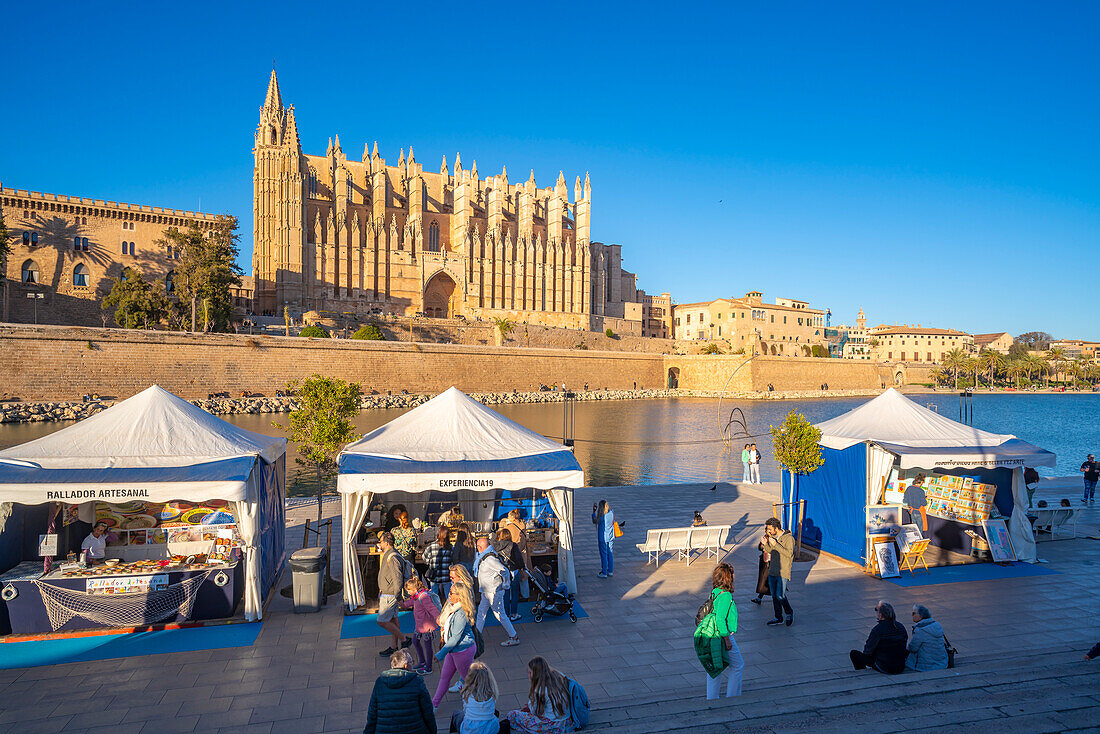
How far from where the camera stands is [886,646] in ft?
16.6

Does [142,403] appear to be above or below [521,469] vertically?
above

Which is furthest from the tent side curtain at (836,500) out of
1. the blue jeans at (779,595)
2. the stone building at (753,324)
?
the stone building at (753,324)

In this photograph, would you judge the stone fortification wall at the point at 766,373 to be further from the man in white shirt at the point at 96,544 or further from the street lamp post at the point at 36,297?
the man in white shirt at the point at 96,544

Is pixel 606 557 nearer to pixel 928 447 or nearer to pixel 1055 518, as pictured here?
pixel 928 447

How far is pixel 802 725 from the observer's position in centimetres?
379

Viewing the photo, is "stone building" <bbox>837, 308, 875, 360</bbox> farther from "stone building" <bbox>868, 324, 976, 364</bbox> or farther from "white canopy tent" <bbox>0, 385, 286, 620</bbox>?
"white canopy tent" <bbox>0, 385, 286, 620</bbox>

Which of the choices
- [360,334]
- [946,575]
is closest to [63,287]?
[360,334]

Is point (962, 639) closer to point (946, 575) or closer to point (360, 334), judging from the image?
point (946, 575)

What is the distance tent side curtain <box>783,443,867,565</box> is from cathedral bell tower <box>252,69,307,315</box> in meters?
49.3

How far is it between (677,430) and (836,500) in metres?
24.0

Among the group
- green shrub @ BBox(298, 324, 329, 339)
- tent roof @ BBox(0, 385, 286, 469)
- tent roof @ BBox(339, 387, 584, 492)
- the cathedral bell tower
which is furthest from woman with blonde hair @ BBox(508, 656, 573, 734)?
the cathedral bell tower

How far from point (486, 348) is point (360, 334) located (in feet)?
29.5

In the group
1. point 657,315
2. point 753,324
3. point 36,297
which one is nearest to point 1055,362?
point 753,324

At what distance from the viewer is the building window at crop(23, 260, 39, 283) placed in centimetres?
4169
